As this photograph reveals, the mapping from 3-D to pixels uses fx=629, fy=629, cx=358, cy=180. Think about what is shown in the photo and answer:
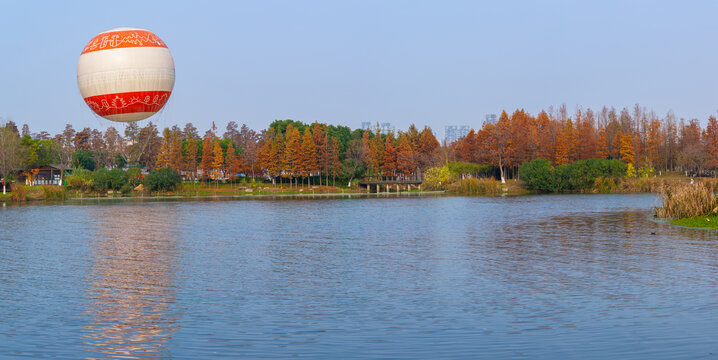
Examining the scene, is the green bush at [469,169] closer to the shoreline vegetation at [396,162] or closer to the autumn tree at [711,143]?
the shoreline vegetation at [396,162]

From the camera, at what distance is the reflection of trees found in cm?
1009

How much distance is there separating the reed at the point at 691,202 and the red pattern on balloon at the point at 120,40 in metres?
35.4

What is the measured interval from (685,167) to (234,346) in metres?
116

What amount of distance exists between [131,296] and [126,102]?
33.9 meters

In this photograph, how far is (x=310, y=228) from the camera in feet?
106

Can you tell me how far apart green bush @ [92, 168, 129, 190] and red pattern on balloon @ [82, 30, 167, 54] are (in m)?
46.7

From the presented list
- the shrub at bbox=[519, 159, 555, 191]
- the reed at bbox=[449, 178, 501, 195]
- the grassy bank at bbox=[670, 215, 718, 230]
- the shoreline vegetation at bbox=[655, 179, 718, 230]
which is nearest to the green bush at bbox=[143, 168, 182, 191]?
the reed at bbox=[449, 178, 501, 195]

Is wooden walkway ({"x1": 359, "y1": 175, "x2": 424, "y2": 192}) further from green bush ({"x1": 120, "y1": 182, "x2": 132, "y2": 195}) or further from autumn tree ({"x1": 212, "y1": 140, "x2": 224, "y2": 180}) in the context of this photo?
green bush ({"x1": 120, "y1": 182, "x2": 132, "y2": 195})

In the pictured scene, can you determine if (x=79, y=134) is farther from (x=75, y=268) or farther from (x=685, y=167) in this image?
(x=75, y=268)

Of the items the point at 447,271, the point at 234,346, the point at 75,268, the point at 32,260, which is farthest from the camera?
the point at 32,260

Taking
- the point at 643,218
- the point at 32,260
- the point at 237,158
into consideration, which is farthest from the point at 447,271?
the point at 237,158

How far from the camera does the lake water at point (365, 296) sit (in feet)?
31.8

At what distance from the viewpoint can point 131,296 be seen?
14.0 meters

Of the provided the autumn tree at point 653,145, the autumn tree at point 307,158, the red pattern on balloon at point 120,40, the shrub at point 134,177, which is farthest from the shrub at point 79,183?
the autumn tree at point 653,145
